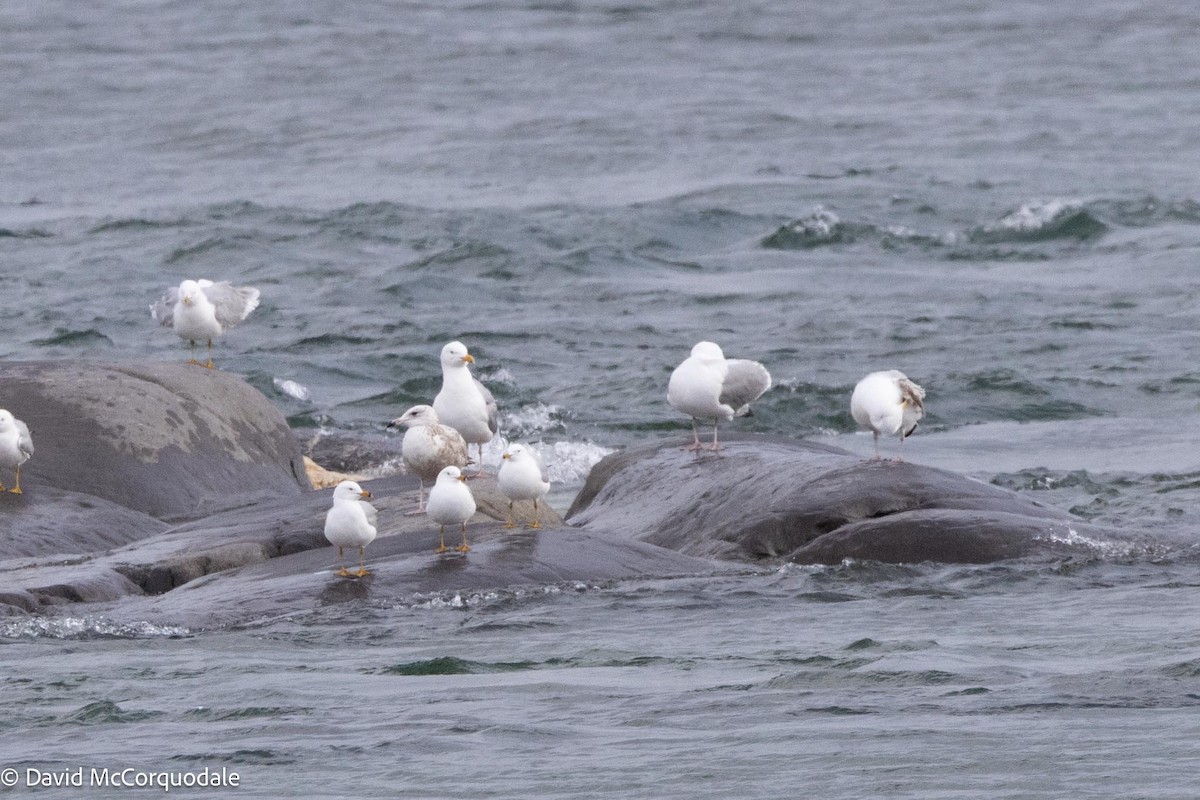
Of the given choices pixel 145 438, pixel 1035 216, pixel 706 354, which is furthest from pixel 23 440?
pixel 1035 216

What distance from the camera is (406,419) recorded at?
1212 cm

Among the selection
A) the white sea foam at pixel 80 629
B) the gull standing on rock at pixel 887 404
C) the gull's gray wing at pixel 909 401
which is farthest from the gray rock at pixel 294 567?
the gull's gray wing at pixel 909 401

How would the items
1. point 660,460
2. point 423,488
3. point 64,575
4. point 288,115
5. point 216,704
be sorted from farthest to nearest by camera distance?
point 288,115 → point 660,460 → point 423,488 → point 64,575 → point 216,704

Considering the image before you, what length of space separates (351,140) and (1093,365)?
18.3m

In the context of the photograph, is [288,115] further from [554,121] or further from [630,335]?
[630,335]

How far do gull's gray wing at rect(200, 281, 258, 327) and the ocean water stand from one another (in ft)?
10.2

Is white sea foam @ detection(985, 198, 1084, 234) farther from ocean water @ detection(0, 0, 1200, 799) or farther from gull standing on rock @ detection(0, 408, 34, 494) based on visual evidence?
gull standing on rock @ detection(0, 408, 34, 494)

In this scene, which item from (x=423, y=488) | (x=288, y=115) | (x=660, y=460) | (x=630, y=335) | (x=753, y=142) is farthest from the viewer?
(x=288, y=115)

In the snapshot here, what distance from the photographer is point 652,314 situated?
23.2 m

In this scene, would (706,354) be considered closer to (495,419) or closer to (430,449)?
(495,419)

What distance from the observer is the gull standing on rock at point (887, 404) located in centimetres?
1182

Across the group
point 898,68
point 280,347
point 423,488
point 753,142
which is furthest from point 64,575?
point 898,68

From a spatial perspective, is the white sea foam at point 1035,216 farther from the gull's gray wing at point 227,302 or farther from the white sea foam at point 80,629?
the white sea foam at point 80,629

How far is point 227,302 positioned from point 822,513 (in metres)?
5.51
